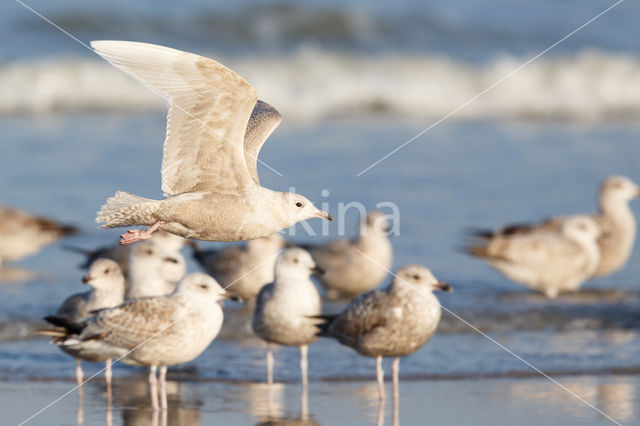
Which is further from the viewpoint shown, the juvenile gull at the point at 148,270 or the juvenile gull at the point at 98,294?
the juvenile gull at the point at 148,270

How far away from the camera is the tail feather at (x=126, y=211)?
22.3 ft

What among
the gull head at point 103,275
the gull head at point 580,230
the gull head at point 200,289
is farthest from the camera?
the gull head at point 580,230

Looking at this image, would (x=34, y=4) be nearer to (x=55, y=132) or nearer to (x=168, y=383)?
(x=55, y=132)

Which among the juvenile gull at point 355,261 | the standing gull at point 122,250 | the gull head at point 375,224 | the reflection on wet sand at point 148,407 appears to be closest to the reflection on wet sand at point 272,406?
the reflection on wet sand at point 148,407

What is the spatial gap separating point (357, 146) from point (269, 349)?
8.88 metres

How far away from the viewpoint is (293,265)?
334 inches

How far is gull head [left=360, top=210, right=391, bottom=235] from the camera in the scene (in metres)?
11.2

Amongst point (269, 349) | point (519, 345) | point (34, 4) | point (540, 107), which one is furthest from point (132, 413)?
point (34, 4)

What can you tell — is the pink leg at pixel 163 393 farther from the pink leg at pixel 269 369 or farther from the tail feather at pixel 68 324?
the pink leg at pixel 269 369

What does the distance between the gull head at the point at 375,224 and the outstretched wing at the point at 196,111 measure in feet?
14.5

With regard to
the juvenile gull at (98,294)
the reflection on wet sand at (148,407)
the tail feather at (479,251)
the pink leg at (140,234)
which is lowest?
the reflection on wet sand at (148,407)

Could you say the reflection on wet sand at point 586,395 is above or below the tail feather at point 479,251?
below

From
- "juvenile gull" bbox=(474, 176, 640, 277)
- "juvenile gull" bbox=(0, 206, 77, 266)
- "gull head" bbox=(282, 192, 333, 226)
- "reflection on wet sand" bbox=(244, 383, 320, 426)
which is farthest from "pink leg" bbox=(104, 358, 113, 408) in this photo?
"juvenile gull" bbox=(474, 176, 640, 277)

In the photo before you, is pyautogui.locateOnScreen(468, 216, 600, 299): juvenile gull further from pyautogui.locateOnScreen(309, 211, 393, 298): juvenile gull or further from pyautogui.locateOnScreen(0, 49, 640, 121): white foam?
pyautogui.locateOnScreen(0, 49, 640, 121): white foam
